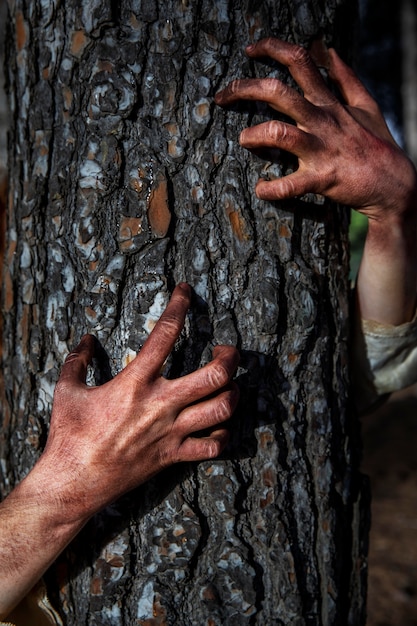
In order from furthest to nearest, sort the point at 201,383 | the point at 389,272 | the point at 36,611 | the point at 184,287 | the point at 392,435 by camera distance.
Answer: the point at 392,435 → the point at 389,272 → the point at 36,611 → the point at 184,287 → the point at 201,383

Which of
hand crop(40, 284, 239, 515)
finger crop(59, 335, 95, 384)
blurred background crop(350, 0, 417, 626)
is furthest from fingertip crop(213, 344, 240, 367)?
blurred background crop(350, 0, 417, 626)

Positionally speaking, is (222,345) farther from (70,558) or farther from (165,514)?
(70,558)

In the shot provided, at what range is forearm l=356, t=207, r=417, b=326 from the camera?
5.65 ft

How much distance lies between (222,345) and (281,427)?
0.27 m

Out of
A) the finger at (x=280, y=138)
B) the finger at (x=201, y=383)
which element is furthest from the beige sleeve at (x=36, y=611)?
the finger at (x=280, y=138)

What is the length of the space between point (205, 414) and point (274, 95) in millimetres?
718

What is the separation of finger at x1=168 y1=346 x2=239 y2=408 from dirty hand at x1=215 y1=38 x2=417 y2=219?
43cm

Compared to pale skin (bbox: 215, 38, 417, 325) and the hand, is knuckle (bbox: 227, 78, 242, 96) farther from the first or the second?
the hand

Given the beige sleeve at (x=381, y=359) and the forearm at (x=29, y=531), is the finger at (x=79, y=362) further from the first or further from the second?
the beige sleeve at (x=381, y=359)

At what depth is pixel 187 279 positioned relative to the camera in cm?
152

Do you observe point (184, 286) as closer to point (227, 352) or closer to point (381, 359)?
point (227, 352)

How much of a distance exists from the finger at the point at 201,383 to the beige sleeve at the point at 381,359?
0.66 meters

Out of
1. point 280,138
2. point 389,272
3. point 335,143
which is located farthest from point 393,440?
point 280,138

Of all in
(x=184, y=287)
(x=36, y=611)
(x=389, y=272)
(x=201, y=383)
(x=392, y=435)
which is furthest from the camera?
(x=392, y=435)
